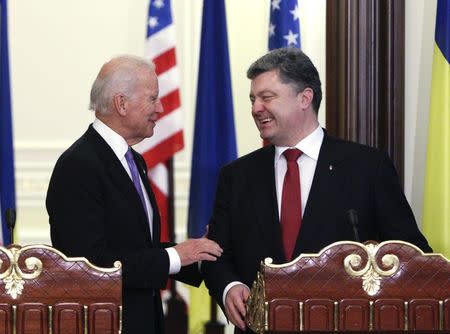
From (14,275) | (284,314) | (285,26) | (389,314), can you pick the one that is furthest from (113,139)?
(285,26)

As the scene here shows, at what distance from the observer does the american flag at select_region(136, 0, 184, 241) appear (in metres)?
5.00

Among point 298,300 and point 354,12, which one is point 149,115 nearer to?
point 298,300

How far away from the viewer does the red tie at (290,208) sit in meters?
3.25

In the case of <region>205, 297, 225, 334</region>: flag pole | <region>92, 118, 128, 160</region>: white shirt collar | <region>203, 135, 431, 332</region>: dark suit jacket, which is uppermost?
<region>92, 118, 128, 160</region>: white shirt collar

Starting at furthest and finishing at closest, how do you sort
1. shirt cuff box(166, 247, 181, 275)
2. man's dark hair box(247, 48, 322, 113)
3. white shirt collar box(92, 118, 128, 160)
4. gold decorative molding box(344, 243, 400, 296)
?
man's dark hair box(247, 48, 322, 113) < white shirt collar box(92, 118, 128, 160) < shirt cuff box(166, 247, 181, 275) < gold decorative molding box(344, 243, 400, 296)

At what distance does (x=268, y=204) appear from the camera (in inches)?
130

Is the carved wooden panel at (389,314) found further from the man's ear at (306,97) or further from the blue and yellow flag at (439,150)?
the blue and yellow flag at (439,150)

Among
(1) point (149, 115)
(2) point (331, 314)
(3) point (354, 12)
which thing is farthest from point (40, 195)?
(2) point (331, 314)

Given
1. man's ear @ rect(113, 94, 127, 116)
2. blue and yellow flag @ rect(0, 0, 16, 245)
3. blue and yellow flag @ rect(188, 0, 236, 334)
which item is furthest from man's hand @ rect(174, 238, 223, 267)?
blue and yellow flag @ rect(0, 0, 16, 245)

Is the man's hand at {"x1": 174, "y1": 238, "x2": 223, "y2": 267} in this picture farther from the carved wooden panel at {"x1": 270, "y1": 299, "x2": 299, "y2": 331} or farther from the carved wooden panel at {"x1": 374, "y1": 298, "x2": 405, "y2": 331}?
the carved wooden panel at {"x1": 374, "y1": 298, "x2": 405, "y2": 331}

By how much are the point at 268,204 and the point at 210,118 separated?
172 cm

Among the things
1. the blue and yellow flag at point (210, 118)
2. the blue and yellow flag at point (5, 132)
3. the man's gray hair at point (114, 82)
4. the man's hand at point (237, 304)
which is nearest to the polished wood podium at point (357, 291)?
the man's hand at point (237, 304)

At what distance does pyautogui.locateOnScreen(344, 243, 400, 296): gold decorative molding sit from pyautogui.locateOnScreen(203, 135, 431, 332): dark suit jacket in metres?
0.52

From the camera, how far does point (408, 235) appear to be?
3256 millimetres
